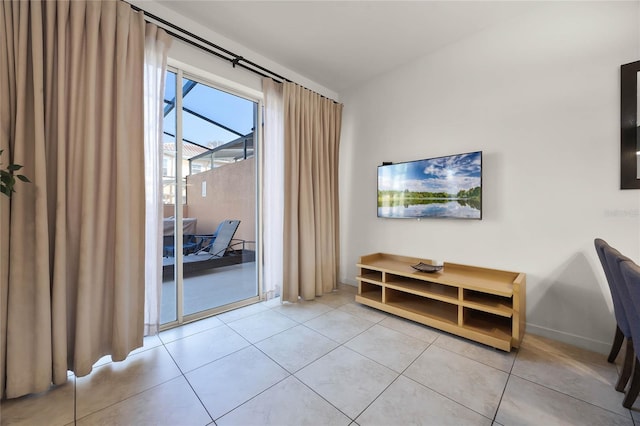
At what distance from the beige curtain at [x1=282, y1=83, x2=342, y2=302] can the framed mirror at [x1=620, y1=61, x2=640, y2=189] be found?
2.55 meters

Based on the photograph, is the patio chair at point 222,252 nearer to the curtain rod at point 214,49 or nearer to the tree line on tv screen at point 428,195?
the curtain rod at point 214,49

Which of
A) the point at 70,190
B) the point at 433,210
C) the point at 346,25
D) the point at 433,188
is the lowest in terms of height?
the point at 433,210

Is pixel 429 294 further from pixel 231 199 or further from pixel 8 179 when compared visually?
pixel 8 179

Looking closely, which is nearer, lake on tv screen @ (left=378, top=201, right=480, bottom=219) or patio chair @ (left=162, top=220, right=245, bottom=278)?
lake on tv screen @ (left=378, top=201, right=480, bottom=219)

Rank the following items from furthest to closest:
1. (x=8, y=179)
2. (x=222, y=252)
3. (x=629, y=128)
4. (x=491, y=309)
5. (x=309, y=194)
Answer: (x=222, y=252)
(x=309, y=194)
(x=491, y=309)
(x=629, y=128)
(x=8, y=179)

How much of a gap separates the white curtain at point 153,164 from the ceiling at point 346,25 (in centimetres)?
44

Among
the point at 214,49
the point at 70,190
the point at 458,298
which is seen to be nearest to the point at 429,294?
the point at 458,298

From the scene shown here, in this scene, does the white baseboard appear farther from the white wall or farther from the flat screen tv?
the flat screen tv

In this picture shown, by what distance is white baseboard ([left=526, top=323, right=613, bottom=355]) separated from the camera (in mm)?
1827

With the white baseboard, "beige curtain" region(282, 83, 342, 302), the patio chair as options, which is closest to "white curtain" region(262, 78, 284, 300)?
"beige curtain" region(282, 83, 342, 302)

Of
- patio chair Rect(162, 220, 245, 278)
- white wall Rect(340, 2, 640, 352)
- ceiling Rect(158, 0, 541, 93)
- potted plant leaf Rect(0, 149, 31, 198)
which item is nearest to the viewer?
potted plant leaf Rect(0, 149, 31, 198)

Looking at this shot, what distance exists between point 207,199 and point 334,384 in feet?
7.20

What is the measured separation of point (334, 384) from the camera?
1.53 metres

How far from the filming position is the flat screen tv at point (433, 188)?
7.70 feet
